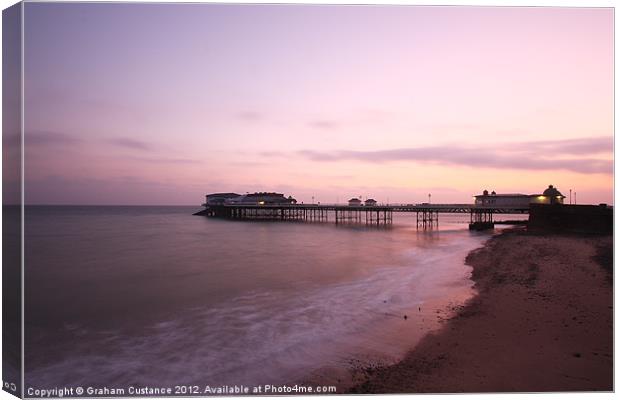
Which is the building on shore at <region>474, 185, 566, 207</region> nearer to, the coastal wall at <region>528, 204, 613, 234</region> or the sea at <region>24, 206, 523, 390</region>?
the coastal wall at <region>528, 204, 613, 234</region>

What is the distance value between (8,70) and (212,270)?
11.4 meters

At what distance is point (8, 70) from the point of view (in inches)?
209

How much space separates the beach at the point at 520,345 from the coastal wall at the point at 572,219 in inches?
520

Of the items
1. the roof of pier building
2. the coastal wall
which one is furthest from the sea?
the roof of pier building

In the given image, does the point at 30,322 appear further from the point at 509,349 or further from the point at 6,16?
the point at 509,349

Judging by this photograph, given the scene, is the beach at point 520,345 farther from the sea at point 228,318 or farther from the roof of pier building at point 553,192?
the roof of pier building at point 553,192

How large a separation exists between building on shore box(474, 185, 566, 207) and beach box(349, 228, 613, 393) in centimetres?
2579

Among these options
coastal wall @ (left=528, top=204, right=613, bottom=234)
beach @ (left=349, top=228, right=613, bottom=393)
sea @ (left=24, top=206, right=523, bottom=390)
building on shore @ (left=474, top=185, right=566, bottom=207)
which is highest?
building on shore @ (left=474, top=185, right=566, bottom=207)

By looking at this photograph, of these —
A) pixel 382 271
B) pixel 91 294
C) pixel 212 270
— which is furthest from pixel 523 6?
pixel 212 270

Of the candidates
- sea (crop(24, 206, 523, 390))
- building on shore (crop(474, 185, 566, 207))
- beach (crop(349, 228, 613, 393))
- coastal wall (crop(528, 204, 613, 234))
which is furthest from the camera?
building on shore (crop(474, 185, 566, 207))

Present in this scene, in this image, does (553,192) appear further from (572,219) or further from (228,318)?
(228,318)

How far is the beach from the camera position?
5.05 metres

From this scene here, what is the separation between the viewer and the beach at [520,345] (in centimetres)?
505

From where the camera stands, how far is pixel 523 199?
119 feet
